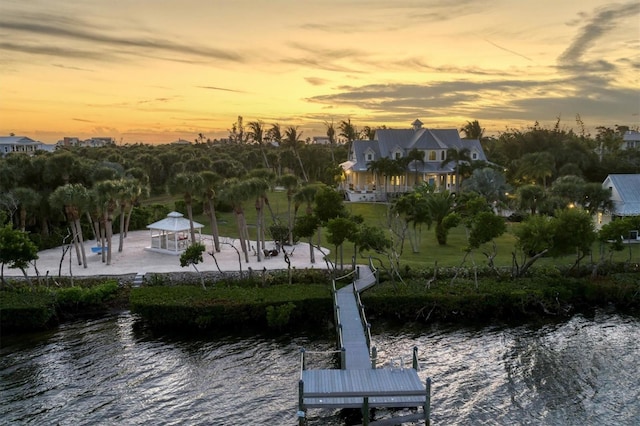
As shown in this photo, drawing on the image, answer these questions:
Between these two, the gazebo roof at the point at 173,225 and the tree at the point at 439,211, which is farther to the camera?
the tree at the point at 439,211

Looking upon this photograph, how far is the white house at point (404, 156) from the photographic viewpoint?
64325mm

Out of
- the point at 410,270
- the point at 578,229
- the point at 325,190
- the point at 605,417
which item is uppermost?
the point at 325,190

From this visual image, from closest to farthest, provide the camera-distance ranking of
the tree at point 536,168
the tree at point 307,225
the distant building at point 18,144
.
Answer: the tree at point 307,225 < the tree at point 536,168 < the distant building at point 18,144

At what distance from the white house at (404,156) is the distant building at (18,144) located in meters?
111

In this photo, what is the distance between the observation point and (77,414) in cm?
1842

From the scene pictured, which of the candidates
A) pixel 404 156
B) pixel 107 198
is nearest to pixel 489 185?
pixel 404 156

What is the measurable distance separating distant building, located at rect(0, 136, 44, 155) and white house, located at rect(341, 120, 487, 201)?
364 ft

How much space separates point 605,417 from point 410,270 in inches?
583

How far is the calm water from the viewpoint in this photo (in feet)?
60.2

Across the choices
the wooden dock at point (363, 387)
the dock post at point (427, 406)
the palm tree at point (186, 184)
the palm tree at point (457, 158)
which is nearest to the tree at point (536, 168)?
the palm tree at point (457, 158)

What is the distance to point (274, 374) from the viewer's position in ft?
70.3

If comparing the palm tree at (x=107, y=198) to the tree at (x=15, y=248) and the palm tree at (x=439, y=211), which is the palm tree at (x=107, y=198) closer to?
the tree at (x=15, y=248)

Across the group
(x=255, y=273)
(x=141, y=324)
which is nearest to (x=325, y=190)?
(x=255, y=273)

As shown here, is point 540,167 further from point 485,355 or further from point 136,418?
point 136,418
